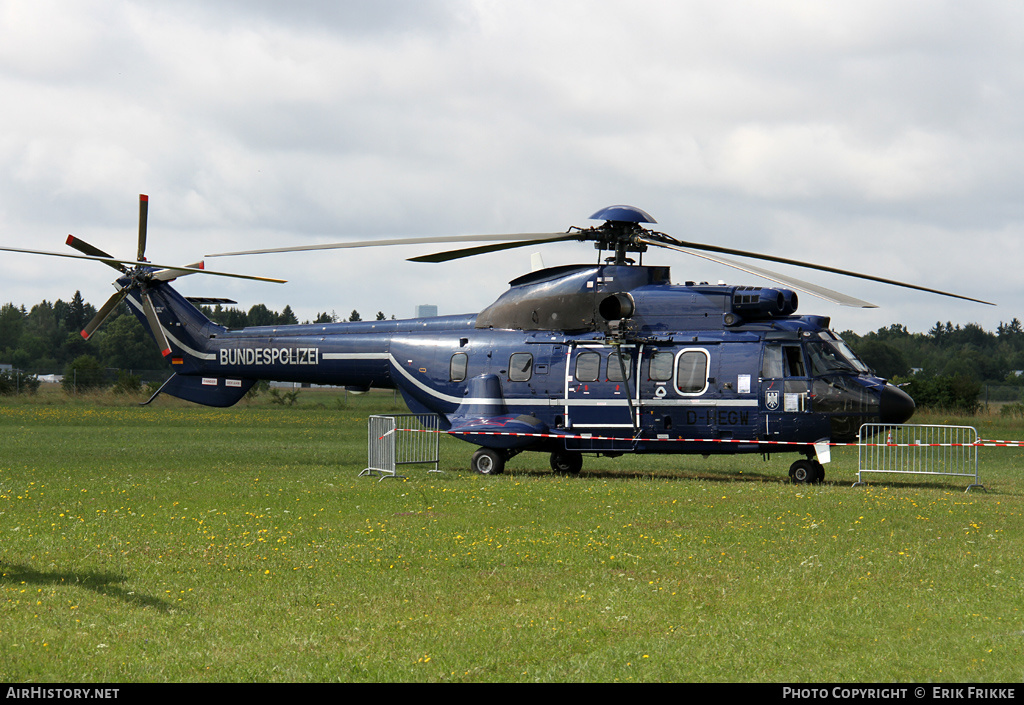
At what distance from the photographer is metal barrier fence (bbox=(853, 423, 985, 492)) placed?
59.9 feet

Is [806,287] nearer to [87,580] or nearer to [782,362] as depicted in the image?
[782,362]

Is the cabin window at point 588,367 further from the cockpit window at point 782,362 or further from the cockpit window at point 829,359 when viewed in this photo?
the cockpit window at point 829,359

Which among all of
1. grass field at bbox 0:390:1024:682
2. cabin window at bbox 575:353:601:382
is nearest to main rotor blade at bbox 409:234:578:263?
cabin window at bbox 575:353:601:382

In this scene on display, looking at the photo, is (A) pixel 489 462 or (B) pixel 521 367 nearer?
(B) pixel 521 367

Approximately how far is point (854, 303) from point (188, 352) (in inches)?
661

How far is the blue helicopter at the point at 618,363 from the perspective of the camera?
18.5 m

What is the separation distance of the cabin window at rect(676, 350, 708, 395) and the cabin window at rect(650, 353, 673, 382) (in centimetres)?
18

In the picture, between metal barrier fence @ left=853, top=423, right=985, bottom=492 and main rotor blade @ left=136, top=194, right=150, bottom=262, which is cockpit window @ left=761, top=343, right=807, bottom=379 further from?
main rotor blade @ left=136, top=194, right=150, bottom=262

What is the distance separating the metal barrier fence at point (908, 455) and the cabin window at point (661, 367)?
3768 mm

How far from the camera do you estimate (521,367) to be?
69.5ft

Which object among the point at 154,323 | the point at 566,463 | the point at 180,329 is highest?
the point at 154,323

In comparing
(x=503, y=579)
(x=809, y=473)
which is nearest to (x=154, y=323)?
(x=809, y=473)

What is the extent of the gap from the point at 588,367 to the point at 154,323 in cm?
1238

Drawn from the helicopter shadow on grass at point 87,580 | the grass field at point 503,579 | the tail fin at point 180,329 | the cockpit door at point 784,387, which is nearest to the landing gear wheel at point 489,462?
the grass field at point 503,579
